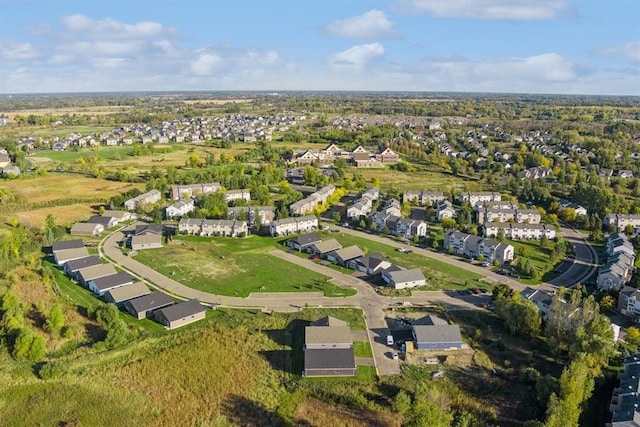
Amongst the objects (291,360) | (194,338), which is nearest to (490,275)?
(291,360)


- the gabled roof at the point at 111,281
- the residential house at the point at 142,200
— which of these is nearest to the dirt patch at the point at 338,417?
the gabled roof at the point at 111,281

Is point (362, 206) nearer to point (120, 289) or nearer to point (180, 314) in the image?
point (180, 314)

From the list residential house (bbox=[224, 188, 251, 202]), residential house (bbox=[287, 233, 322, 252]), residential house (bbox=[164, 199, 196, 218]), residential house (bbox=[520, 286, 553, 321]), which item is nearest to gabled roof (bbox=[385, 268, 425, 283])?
residential house (bbox=[520, 286, 553, 321])

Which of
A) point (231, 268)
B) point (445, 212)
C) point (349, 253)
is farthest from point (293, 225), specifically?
point (445, 212)

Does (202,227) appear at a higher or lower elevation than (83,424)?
higher

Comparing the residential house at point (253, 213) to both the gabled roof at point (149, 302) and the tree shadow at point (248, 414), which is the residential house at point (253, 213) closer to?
the gabled roof at point (149, 302)

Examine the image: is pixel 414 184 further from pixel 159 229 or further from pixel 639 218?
pixel 159 229
